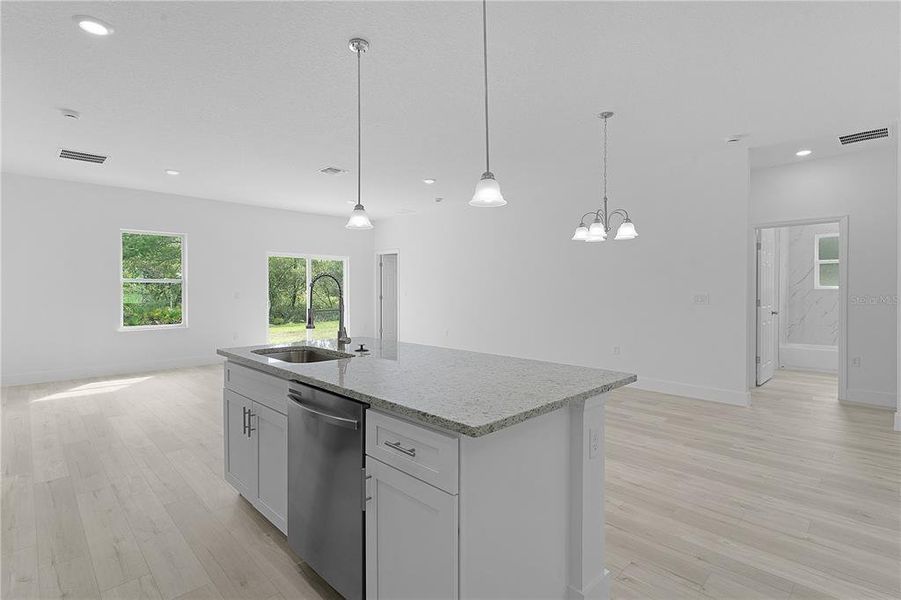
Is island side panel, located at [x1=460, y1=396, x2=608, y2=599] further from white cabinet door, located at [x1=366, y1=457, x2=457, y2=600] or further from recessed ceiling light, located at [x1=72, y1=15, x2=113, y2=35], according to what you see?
recessed ceiling light, located at [x1=72, y1=15, x2=113, y2=35]

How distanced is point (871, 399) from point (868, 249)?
1570 millimetres

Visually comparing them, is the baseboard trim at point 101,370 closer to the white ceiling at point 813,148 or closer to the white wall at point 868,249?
the white ceiling at point 813,148

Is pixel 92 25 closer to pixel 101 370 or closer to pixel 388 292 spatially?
pixel 101 370

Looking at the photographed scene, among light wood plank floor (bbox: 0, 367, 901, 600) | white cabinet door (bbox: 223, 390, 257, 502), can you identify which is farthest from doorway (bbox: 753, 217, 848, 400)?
white cabinet door (bbox: 223, 390, 257, 502)

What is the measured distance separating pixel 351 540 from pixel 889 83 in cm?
440

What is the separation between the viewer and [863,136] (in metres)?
4.18

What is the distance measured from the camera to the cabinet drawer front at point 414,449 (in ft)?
4.31

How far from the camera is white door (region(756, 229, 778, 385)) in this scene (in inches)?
222

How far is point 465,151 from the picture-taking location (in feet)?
15.1

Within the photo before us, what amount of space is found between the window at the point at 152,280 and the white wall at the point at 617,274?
4146 millimetres

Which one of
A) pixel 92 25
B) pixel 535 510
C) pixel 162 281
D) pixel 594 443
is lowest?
pixel 535 510

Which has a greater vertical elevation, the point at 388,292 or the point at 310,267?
the point at 310,267

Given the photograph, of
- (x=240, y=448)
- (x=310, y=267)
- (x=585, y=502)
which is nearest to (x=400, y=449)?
(x=585, y=502)

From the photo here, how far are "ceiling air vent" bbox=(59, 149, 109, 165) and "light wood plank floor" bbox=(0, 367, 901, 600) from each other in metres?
2.64
